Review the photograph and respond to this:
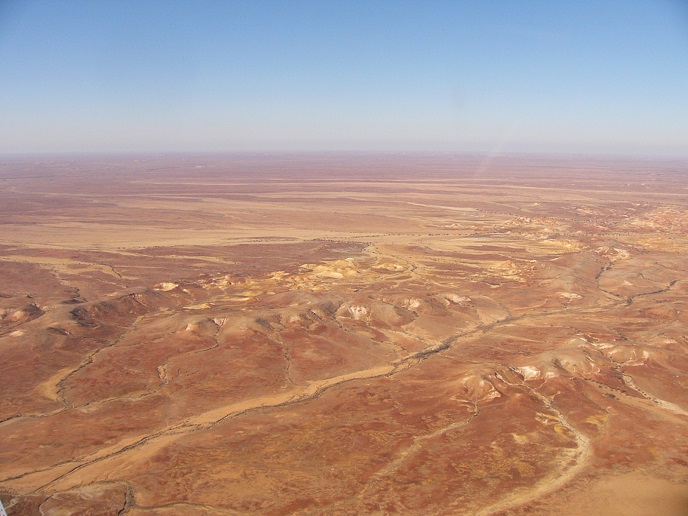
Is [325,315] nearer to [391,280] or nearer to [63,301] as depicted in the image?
[391,280]

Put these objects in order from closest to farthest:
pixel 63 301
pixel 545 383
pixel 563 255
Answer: pixel 545 383, pixel 63 301, pixel 563 255

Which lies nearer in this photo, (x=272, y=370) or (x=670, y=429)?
(x=670, y=429)

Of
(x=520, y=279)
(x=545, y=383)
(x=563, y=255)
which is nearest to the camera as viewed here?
(x=545, y=383)

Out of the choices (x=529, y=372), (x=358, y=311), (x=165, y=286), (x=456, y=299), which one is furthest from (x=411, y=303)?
(x=165, y=286)

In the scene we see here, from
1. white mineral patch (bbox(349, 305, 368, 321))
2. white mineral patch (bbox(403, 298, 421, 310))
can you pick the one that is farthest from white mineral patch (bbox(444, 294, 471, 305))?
white mineral patch (bbox(349, 305, 368, 321))

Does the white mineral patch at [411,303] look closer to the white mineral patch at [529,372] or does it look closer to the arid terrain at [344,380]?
the arid terrain at [344,380]

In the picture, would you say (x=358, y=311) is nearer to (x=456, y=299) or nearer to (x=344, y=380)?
(x=456, y=299)

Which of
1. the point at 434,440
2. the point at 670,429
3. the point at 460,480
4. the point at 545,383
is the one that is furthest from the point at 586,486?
the point at 545,383
